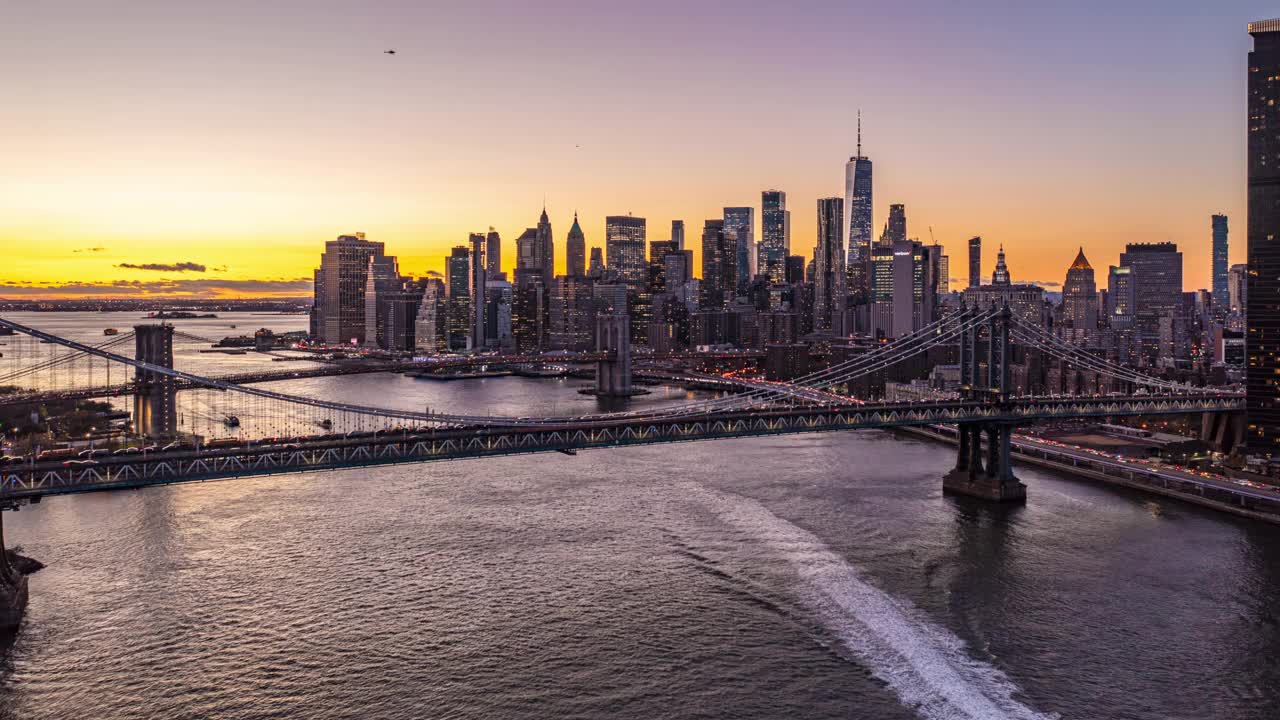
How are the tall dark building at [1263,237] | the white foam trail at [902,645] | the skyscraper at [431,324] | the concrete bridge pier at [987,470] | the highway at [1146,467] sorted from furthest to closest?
the skyscraper at [431,324] → the tall dark building at [1263,237] → the concrete bridge pier at [987,470] → the highway at [1146,467] → the white foam trail at [902,645]

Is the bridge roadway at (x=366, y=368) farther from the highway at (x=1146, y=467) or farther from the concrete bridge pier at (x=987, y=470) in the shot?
the highway at (x=1146, y=467)

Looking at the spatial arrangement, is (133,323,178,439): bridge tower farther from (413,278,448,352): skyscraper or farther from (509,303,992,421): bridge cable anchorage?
(413,278,448,352): skyscraper

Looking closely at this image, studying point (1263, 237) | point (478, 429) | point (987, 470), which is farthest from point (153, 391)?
point (1263, 237)

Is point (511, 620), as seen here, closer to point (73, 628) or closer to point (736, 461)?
point (73, 628)

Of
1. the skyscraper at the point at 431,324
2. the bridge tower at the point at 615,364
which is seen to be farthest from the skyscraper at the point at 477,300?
the bridge tower at the point at 615,364

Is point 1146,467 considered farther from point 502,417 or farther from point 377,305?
point 377,305

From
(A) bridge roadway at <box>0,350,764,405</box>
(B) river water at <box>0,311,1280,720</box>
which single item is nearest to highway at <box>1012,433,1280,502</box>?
(B) river water at <box>0,311,1280,720</box>
